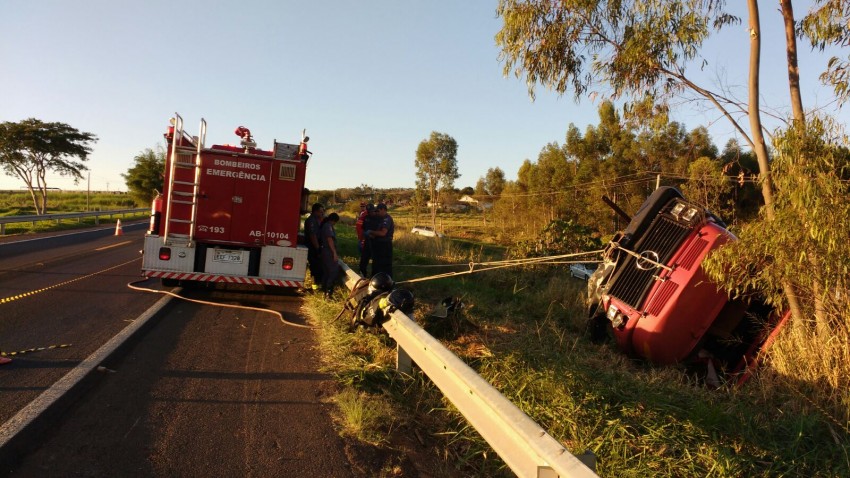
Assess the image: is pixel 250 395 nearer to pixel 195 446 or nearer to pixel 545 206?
pixel 195 446

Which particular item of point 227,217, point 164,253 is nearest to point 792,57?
point 227,217

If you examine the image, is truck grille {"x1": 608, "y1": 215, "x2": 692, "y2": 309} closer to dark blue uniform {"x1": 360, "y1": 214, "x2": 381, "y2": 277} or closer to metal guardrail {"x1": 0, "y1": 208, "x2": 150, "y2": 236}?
dark blue uniform {"x1": 360, "y1": 214, "x2": 381, "y2": 277}

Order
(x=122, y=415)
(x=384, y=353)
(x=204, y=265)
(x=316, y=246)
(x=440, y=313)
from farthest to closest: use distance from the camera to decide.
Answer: (x=316, y=246) → (x=204, y=265) → (x=440, y=313) → (x=384, y=353) → (x=122, y=415)

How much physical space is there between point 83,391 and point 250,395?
133 centimetres

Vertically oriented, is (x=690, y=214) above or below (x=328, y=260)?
above

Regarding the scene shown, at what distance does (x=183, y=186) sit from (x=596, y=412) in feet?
24.4

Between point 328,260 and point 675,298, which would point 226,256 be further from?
point 675,298

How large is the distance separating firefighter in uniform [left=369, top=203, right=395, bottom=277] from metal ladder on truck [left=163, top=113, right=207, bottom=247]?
10.8ft

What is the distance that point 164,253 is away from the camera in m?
8.77

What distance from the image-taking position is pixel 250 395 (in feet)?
14.9

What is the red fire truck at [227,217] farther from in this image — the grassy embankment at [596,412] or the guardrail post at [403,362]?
the guardrail post at [403,362]

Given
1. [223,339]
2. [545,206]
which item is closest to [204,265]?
[223,339]

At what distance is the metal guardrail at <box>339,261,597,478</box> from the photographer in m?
2.38

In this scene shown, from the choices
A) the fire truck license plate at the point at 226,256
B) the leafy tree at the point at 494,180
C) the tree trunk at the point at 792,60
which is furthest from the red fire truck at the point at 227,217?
the leafy tree at the point at 494,180
